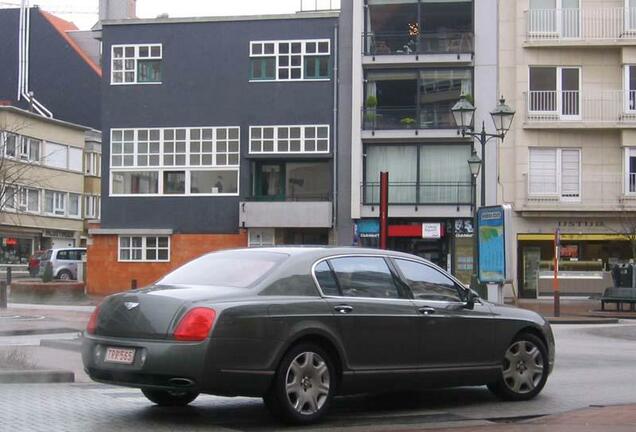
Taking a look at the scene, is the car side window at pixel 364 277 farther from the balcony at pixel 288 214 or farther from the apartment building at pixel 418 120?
the balcony at pixel 288 214

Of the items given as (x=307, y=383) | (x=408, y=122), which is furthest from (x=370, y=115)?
(x=307, y=383)

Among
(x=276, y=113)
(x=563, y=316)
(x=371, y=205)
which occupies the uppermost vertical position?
(x=276, y=113)

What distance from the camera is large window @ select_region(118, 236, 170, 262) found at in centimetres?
4125

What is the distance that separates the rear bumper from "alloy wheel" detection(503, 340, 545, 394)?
316cm

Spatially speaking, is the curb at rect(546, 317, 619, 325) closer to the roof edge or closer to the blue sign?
the blue sign

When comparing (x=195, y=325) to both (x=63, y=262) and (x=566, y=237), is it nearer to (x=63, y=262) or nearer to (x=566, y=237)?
(x=566, y=237)

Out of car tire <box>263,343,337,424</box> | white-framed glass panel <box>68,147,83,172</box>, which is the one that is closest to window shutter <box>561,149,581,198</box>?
car tire <box>263,343,337,424</box>

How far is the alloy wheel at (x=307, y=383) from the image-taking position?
8.11 metres

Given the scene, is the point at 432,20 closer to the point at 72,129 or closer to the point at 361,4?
the point at 361,4

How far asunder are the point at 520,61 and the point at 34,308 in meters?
21.6

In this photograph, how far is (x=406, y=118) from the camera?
39.4 meters

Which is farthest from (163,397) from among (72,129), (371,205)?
(72,129)

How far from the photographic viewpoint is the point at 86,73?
6619cm

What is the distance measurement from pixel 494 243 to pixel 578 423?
1451 centimetres
